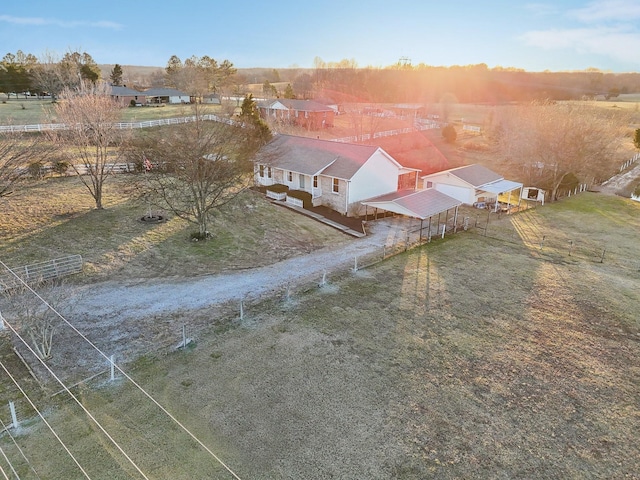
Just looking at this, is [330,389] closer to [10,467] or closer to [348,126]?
[10,467]

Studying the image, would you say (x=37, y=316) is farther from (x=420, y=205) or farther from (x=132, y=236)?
(x=420, y=205)

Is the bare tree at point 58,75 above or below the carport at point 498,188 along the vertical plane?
above

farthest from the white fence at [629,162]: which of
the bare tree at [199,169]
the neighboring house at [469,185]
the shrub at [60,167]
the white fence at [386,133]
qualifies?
the shrub at [60,167]

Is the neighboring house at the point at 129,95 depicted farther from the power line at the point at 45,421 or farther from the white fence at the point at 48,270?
the power line at the point at 45,421

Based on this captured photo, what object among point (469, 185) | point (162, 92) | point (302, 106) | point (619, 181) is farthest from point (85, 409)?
point (162, 92)

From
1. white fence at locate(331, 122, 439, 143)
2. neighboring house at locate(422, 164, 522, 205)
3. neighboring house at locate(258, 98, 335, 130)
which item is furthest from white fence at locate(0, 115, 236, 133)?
neighboring house at locate(422, 164, 522, 205)

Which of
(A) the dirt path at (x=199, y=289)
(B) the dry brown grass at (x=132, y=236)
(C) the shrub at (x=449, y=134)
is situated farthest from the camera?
(C) the shrub at (x=449, y=134)
